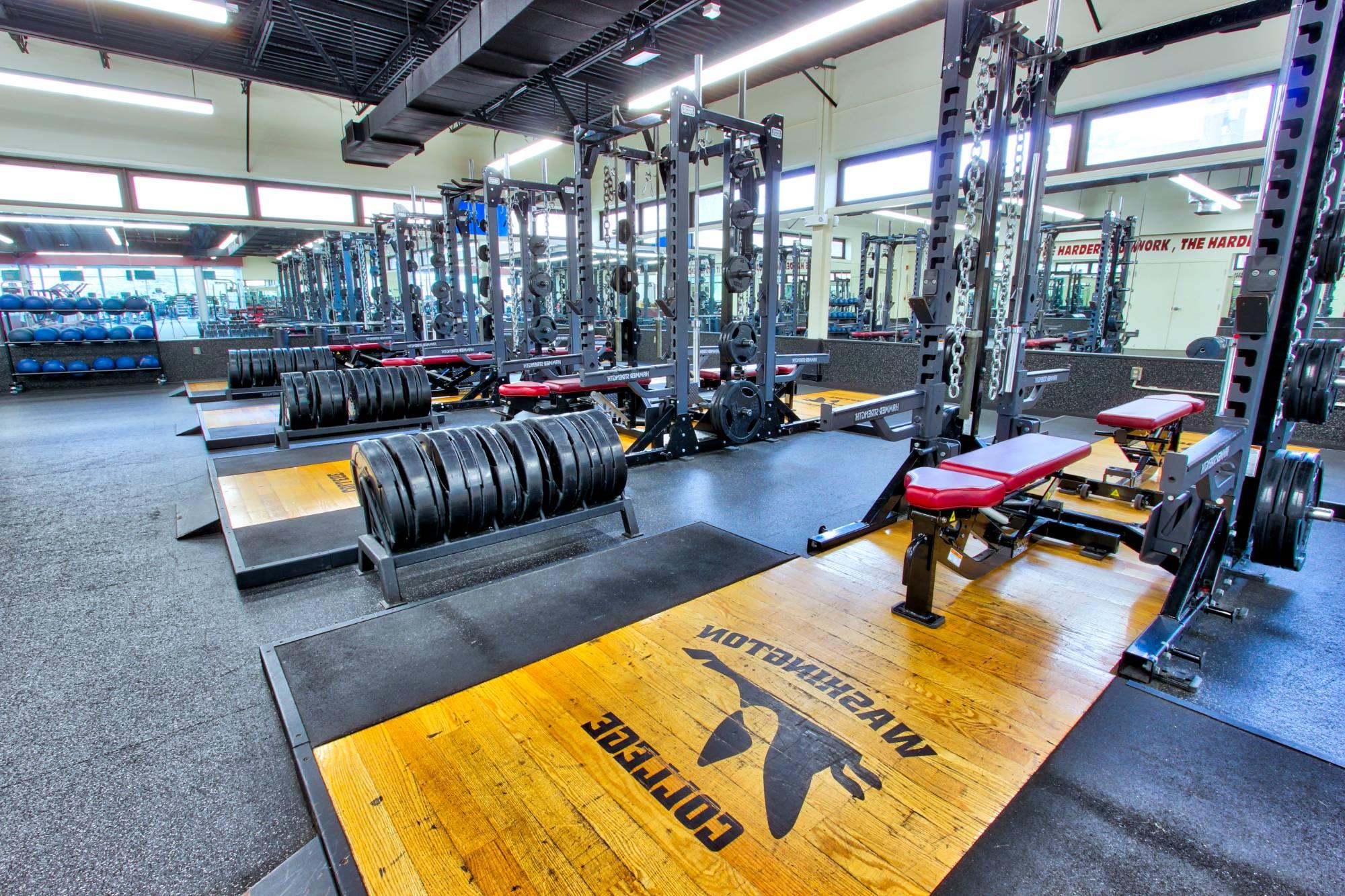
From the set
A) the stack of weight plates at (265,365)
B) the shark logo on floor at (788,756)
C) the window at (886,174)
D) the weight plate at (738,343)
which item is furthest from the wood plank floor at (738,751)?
the stack of weight plates at (265,365)

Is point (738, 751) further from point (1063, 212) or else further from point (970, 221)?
point (1063, 212)

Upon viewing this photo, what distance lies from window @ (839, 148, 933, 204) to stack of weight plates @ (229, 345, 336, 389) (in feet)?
21.1

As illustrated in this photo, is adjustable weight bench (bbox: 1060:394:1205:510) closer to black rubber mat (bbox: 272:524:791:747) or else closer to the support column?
black rubber mat (bbox: 272:524:791:747)

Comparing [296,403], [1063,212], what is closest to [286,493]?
[296,403]

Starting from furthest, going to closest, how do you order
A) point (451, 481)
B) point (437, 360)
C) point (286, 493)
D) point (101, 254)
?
point (101, 254) → point (437, 360) → point (286, 493) → point (451, 481)

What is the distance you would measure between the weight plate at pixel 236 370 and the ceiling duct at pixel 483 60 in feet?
11.0

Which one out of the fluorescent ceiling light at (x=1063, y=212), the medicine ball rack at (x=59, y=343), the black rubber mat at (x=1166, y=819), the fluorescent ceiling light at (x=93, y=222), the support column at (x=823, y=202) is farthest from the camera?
the fluorescent ceiling light at (x=1063, y=212)

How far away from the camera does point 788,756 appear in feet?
4.83

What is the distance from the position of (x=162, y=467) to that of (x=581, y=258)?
11.2ft

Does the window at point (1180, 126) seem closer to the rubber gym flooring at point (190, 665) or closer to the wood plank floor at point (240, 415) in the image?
the rubber gym flooring at point (190, 665)

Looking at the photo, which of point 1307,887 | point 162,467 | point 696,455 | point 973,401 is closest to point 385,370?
point 162,467

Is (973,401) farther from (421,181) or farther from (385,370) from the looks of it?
(421,181)

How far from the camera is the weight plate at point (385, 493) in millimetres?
2277

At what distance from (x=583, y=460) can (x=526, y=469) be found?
0.27 m
